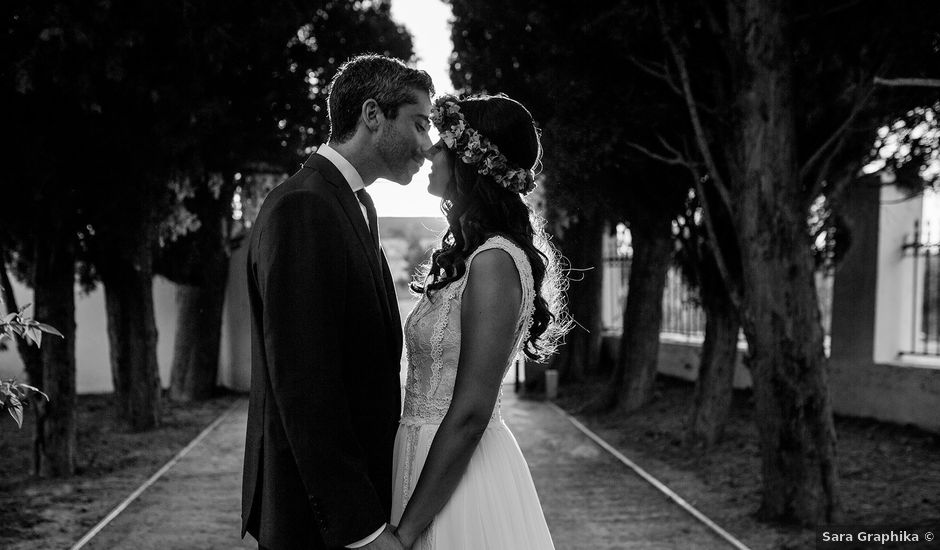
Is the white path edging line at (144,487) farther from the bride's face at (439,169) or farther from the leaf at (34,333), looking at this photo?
the bride's face at (439,169)

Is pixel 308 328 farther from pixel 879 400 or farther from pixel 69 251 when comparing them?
pixel 879 400

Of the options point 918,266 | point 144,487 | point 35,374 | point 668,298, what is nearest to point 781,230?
point 918,266

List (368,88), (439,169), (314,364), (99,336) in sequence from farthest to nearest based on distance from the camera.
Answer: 1. (99,336)
2. (439,169)
3. (368,88)
4. (314,364)

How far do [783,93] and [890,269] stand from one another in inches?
163

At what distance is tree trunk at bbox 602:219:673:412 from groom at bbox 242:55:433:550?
9287 millimetres

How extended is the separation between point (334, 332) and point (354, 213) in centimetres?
33

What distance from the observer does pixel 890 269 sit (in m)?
9.23

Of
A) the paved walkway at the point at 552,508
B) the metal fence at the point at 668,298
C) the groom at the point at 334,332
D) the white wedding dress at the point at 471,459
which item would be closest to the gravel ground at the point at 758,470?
the paved walkway at the point at 552,508

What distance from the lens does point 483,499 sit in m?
2.33

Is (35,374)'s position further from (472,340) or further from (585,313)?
(585,313)

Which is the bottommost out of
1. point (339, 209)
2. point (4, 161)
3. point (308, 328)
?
point (308, 328)

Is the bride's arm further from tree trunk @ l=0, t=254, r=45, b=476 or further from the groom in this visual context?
tree trunk @ l=0, t=254, r=45, b=476

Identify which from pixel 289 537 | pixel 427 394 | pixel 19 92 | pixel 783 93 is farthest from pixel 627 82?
pixel 289 537

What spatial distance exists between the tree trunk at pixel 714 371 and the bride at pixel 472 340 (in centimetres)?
739
